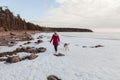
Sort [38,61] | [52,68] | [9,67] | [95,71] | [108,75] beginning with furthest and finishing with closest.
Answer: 1. [38,61]
2. [9,67]
3. [52,68]
4. [95,71]
5. [108,75]

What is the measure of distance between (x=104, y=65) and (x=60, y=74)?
11.4ft

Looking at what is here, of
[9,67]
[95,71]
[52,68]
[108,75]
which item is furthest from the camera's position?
[9,67]

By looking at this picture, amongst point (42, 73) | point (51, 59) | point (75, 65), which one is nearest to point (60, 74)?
point (42, 73)

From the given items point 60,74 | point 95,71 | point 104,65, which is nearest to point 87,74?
point 95,71

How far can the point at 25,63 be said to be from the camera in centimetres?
1518

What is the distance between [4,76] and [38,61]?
3.59 metres

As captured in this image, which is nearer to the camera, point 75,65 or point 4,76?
point 4,76

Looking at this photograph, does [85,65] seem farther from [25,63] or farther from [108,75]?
[25,63]

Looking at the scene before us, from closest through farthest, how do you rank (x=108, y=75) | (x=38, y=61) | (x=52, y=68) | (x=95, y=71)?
(x=108, y=75)
(x=95, y=71)
(x=52, y=68)
(x=38, y=61)

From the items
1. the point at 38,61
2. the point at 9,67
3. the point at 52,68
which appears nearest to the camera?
the point at 52,68

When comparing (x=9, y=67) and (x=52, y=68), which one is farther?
(x=9, y=67)

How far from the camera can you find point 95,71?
39.9 feet

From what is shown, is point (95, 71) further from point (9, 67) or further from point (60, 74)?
point (9, 67)

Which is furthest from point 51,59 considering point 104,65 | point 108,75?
point 108,75
